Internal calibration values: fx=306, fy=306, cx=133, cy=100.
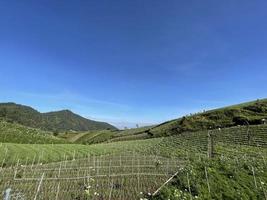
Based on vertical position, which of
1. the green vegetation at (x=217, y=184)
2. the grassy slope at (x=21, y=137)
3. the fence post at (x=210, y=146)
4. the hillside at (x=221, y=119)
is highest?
the hillside at (x=221, y=119)

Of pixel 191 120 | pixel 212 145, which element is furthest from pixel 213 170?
pixel 191 120

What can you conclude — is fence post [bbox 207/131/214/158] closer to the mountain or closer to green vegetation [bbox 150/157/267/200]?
green vegetation [bbox 150/157/267/200]

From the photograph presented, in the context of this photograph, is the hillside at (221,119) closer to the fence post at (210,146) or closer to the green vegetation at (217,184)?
the fence post at (210,146)

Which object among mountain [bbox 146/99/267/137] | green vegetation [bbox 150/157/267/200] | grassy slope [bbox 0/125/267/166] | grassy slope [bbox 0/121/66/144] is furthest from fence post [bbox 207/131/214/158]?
grassy slope [bbox 0/121/66/144]

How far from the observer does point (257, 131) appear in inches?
1989

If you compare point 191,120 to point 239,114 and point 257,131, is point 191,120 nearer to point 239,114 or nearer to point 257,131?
point 239,114

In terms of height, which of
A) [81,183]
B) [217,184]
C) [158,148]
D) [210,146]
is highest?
[158,148]

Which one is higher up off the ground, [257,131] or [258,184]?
[257,131]

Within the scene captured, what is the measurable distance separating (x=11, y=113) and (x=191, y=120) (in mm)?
142568

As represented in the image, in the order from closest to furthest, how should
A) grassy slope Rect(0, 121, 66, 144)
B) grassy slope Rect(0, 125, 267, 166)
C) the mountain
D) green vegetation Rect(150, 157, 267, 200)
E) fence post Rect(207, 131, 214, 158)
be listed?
green vegetation Rect(150, 157, 267, 200) < grassy slope Rect(0, 125, 267, 166) < fence post Rect(207, 131, 214, 158) < grassy slope Rect(0, 121, 66, 144) < the mountain

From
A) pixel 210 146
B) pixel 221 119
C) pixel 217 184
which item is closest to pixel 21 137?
pixel 210 146

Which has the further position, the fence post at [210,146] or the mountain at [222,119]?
the mountain at [222,119]

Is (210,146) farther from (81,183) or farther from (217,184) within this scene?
(81,183)

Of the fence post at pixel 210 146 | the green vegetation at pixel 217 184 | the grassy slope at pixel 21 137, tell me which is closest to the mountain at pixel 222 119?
the fence post at pixel 210 146
